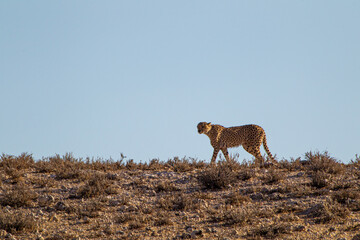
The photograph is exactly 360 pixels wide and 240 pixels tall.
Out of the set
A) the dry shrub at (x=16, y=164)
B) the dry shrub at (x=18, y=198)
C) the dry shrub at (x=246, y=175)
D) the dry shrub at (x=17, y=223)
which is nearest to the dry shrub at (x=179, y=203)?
the dry shrub at (x=246, y=175)

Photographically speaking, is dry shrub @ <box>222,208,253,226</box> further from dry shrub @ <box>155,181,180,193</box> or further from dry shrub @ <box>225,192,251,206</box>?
dry shrub @ <box>155,181,180,193</box>

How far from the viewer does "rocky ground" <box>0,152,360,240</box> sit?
22.0 feet

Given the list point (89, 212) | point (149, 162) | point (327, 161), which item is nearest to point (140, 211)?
point (89, 212)

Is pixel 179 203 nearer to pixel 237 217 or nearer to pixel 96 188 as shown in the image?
pixel 237 217

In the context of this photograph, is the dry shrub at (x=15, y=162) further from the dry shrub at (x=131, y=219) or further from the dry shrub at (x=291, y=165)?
the dry shrub at (x=291, y=165)

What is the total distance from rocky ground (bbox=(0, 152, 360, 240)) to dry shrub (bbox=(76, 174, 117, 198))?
19mm

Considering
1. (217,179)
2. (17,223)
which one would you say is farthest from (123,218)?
(217,179)

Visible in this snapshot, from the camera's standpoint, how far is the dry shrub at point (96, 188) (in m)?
8.56

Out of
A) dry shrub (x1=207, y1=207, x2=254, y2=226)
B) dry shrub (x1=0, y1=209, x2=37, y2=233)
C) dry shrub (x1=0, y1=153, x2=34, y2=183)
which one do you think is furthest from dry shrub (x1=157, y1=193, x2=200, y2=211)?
dry shrub (x1=0, y1=153, x2=34, y2=183)

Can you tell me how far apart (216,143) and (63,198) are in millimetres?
7119

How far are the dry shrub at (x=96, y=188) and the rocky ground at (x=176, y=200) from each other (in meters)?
0.02

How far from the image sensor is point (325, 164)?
998cm

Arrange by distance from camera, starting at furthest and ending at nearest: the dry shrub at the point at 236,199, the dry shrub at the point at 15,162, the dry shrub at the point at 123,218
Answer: the dry shrub at the point at 15,162
the dry shrub at the point at 236,199
the dry shrub at the point at 123,218

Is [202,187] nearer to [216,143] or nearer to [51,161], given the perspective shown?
[51,161]
